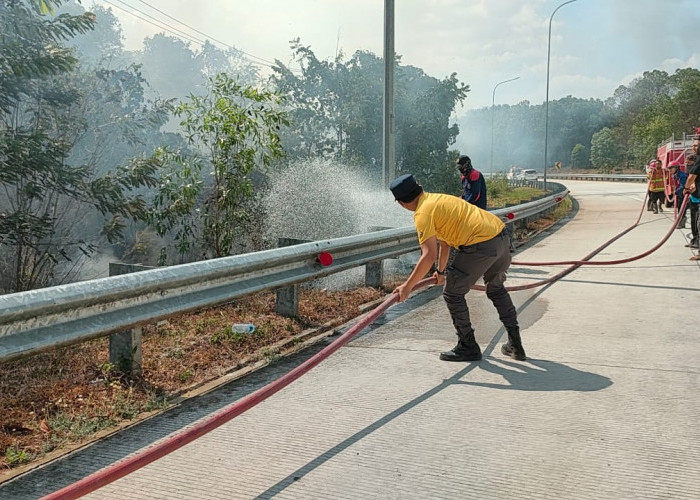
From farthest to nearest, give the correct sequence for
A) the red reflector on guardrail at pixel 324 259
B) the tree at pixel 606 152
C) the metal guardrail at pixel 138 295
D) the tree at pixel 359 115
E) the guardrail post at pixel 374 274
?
1. the tree at pixel 606 152
2. the tree at pixel 359 115
3. the guardrail post at pixel 374 274
4. the red reflector on guardrail at pixel 324 259
5. the metal guardrail at pixel 138 295

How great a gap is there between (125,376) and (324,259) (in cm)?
229

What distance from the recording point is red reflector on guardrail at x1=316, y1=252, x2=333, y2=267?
630 centimetres

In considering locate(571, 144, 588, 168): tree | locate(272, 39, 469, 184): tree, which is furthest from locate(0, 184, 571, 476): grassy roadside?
locate(571, 144, 588, 168): tree

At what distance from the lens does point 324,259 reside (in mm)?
6316

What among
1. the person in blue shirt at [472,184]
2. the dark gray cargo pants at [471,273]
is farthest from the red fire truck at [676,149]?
the dark gray cargo pants at [471,273]

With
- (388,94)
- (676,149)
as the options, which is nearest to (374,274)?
(388,94)

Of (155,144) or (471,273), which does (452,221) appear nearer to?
(471,273)

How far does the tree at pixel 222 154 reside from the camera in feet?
28.1

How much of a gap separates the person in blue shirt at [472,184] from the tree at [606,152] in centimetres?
9221

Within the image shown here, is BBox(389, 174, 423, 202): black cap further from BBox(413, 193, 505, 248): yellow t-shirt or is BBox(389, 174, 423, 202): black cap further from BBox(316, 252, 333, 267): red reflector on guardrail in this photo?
BBox(316, 252, 333, 267): red reflector on guardrail

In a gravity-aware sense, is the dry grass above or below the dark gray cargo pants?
below

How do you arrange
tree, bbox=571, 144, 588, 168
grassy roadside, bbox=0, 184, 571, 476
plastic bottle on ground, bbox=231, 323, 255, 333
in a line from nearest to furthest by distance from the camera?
grassy roadside, bbox=0, 184, 571, 476
plastic bottle on ground, bbox=231, 323, 255, 333
tree, bbox=571, 144, 588, 168

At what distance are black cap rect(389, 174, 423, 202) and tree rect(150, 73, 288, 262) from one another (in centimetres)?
420

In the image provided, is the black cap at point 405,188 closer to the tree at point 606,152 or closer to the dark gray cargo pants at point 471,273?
the dark gray cargo pants at point 471,273
